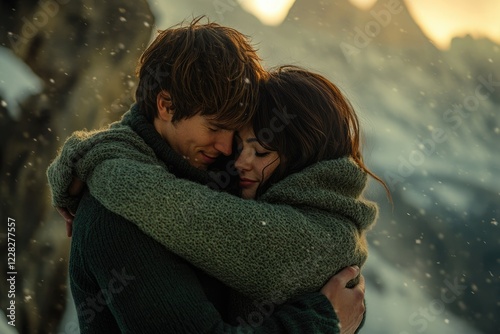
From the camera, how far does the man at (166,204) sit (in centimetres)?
138

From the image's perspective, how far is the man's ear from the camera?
5.53ft

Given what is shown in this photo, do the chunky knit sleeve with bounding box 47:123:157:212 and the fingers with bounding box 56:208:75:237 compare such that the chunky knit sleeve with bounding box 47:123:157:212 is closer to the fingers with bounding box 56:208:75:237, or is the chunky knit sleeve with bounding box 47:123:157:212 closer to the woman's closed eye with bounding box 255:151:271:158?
the fingers with bounding box 56:208:75:237

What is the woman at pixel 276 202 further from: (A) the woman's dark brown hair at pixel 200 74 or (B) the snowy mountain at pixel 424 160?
(B) the snowy mountain at pixel 424 160

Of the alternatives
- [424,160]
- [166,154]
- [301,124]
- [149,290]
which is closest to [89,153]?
[166,154]

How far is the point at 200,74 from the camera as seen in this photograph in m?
1.66

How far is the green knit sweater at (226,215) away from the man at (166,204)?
2 cm

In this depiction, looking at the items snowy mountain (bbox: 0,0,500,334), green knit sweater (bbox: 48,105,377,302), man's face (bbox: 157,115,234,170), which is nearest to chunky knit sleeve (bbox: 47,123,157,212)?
green knit sweater (bbox: 48,105,377,302)

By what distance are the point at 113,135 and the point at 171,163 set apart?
0.17 m

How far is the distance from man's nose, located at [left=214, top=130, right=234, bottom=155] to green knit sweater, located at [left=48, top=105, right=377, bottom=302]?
0.12m

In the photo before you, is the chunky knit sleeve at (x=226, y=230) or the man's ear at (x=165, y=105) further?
the man's ear at (x=165, y=105)

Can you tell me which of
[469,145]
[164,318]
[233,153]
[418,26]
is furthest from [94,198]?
[469,145]

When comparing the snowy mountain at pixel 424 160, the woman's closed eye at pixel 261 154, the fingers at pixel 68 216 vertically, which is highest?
the woman's closed eye at pixel 261 154

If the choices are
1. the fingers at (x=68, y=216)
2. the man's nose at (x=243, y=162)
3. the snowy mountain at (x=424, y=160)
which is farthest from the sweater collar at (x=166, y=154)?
the snowy mountain at (x=424, y=160)

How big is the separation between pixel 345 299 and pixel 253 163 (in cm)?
45
